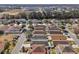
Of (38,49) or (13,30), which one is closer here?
(38,49)

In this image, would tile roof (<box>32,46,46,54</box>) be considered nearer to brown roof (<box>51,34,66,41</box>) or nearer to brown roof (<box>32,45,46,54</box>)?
brown roof (<box>32,45,46,54</box>)

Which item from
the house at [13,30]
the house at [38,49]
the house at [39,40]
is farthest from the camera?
the house at [13,30]

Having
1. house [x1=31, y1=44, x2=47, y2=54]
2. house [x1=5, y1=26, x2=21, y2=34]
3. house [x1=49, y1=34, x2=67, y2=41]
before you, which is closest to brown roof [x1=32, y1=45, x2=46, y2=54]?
house [x1=31, y1=44, x2=47, y2=54]

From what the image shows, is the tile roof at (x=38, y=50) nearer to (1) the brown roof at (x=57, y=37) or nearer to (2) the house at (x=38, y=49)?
(2) the house at (x=38, y=49)

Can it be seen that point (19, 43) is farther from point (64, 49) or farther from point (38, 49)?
point (64, 49)

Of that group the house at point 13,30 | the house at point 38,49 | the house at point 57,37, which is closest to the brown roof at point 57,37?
the house at point 57,37

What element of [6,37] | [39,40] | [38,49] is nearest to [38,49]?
[38,49]
